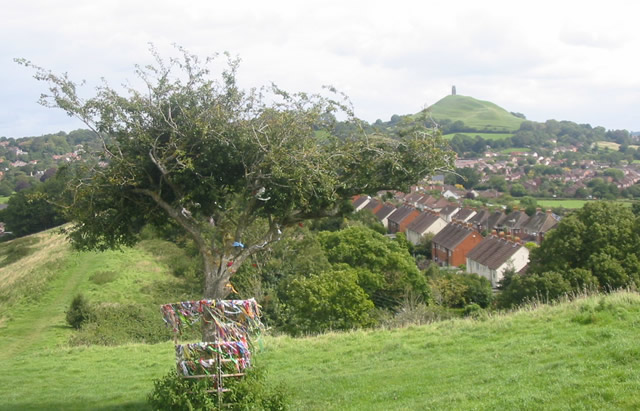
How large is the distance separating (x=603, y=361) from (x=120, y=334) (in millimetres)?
18795

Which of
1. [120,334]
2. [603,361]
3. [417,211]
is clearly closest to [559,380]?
[603,361]

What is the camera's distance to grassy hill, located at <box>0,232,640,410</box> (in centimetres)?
859

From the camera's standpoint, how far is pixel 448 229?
64.6 meters

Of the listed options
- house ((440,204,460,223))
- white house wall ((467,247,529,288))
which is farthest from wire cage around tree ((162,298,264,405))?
house ((440,204,460,223))

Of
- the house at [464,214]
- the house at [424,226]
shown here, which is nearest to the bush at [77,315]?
the house at [424,226]

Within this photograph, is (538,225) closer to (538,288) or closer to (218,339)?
(538,288)

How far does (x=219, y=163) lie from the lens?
10234 millimetres

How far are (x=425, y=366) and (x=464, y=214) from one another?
7386cm

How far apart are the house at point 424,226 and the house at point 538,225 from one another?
9577 mm

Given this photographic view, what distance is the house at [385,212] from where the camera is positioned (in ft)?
288

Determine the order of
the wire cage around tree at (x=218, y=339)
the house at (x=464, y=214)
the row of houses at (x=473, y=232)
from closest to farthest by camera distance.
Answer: the wire cage around tree at (x=218, y=339) < the row of houses at (x=473, y=232) < the house at (x=464, y=214)

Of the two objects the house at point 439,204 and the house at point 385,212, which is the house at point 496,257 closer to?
the house at point 385,212

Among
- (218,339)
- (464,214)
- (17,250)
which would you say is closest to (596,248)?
(218,339)

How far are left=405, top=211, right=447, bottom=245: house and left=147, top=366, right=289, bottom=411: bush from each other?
62847 millimetres
